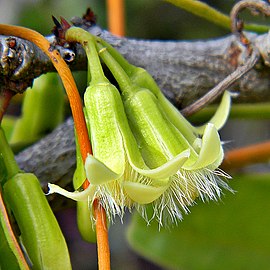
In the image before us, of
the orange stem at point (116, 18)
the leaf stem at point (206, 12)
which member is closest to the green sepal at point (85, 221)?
the leaf stem at point (206, 12)

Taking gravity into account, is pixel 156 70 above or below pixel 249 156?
above

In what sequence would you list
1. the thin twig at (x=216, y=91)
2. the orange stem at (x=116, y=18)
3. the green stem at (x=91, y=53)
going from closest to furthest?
the green stem at (x=91, y=53) → the thin twig at (x=216, y=91) → the orange stem at (x=116, y=18)

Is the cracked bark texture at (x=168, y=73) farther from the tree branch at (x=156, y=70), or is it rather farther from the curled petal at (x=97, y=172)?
the curled petal at (x=97, y=172)

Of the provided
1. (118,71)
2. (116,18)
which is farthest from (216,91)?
(116,18)

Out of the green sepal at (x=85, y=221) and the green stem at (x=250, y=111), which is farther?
the green stem at (x=250, y=111)

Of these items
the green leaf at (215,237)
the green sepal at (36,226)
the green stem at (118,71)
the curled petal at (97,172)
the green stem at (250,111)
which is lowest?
the green leaf at (215,237)

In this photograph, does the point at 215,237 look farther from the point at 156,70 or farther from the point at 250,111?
the point at 156,70

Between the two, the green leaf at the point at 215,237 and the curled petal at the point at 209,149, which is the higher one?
the curled petal at the point at 209,149
